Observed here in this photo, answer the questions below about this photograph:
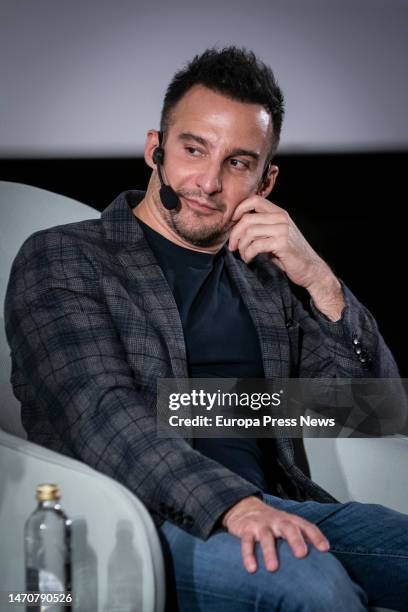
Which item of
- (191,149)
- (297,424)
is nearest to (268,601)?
(297,424)

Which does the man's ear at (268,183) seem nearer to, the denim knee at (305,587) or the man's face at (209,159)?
the man's face at (209,159)

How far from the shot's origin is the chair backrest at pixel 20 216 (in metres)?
1.68

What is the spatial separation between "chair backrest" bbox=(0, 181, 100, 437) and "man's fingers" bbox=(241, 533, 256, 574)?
67 centimetres

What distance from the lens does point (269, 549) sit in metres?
1.16

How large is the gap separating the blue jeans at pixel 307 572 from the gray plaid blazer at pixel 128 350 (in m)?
0.05

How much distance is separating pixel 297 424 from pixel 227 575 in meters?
0.62

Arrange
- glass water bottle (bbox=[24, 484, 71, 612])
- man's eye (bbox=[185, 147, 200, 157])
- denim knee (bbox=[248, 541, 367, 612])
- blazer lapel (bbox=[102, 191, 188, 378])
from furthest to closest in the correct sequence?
man's eye (bbox=[185, 147, 200, 157]), blazer lapel (bbox=[102, 191, 188, 378]), glass water bottle (bbox=[24, 484, 71, 612]), denim knee (bbox=[248, 541, 367, 612])

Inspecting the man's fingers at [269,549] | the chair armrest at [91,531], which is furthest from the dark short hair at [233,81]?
the man's fingers at [269,549]

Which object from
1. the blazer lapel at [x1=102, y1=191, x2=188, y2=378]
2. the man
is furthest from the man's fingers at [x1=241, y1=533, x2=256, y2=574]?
the blazer lapel at [x1=102, y1=191, x2=188, y2=378]

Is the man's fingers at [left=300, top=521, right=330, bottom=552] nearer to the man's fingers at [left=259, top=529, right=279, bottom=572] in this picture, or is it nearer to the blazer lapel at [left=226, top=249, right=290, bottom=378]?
the man's fingers at [left=259, top=529, right=279, bottom=572]

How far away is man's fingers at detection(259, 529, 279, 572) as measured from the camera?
1.16m

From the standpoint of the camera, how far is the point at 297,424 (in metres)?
1.77

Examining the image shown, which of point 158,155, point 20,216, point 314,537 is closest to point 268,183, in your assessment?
point 158,155

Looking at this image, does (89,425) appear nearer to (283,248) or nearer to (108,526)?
(108,526)
